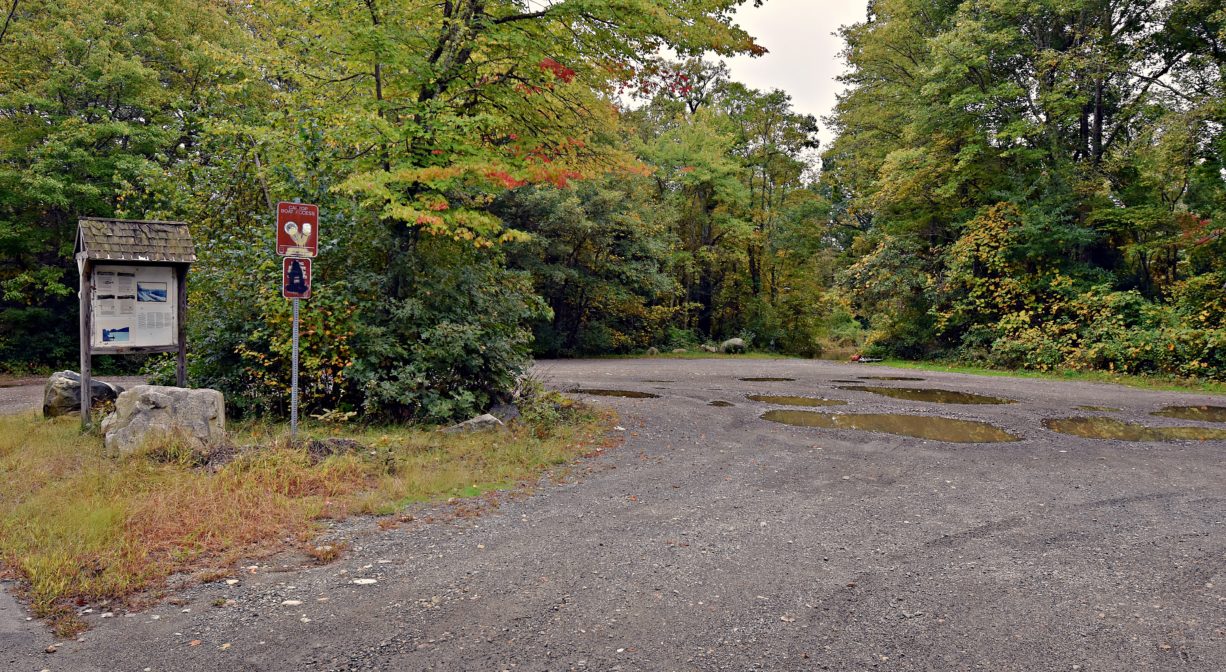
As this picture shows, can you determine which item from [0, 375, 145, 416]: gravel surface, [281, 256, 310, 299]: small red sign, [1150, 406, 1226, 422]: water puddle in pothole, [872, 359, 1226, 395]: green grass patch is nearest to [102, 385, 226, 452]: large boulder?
[281, 256, 310, 299]: small red sign

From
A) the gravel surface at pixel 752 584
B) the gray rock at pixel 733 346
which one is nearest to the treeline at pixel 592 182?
the gray rock at pixel 733 346

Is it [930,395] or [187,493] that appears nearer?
[187,493]

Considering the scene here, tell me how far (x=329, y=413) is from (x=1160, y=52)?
2448 centimetres

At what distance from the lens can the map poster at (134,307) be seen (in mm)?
7707

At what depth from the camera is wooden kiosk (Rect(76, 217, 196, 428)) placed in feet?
25.1

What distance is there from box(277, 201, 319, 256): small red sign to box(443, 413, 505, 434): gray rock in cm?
262

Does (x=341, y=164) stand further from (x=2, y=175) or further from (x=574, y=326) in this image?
(x=574, y=326)

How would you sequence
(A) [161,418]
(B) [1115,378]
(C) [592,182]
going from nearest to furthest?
(A) [161,418] < (B) [1115,378] < (C) [592,182]

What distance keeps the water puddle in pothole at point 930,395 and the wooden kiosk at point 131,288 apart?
12.0 meters

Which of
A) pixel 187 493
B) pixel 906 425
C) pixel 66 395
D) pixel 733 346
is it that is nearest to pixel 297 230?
pixel 187 493

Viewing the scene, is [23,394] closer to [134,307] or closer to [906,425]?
[134,307]

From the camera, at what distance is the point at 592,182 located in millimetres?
23781

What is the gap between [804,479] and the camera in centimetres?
666

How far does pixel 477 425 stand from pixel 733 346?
2436cm
